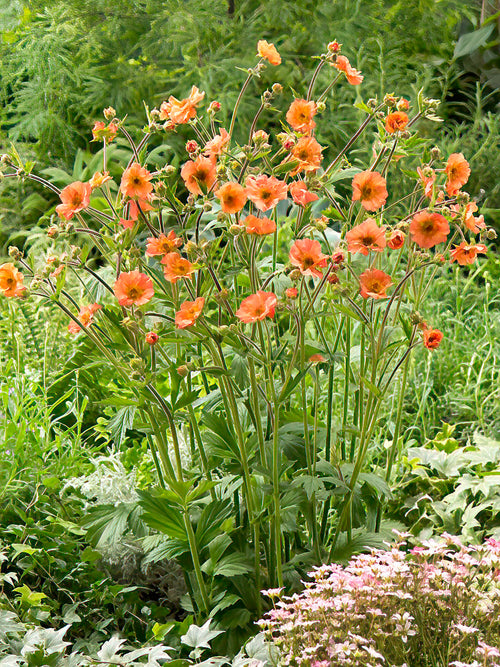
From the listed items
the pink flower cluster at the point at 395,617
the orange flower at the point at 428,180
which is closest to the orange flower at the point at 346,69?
the orange flower at the point at 428,180

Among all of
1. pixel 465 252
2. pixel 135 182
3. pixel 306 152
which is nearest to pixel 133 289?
pixel 135 182

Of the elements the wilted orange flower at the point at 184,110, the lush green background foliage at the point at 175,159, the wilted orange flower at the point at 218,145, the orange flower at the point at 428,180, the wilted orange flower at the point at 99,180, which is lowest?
the lush green background foliage at the point at 175,159

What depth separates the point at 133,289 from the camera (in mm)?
1329

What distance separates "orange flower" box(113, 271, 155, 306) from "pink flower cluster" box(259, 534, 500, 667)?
1.89 ft

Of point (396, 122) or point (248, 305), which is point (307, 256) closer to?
point (248, 305)

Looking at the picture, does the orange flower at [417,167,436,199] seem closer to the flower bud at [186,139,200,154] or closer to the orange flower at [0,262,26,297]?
the flower bud at [186,139,200,154]

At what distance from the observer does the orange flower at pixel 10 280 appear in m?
1.36

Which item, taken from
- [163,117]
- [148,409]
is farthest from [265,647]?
[163,117]

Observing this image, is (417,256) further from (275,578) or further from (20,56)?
(20,56)

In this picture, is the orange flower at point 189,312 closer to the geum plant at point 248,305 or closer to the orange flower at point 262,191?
the geum plant at point 248,305

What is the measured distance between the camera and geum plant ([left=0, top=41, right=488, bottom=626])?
4.44 ft

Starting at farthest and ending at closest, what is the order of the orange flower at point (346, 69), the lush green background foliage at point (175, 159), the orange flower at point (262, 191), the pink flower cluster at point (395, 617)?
the lush green background foliage at point (175, 159) → the orange flower at point (346, 69) → the orange flower at point (262, 191) → the pink flower cluster at point (395, 617)

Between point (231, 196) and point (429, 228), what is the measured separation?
39 cm

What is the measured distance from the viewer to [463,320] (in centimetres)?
342
